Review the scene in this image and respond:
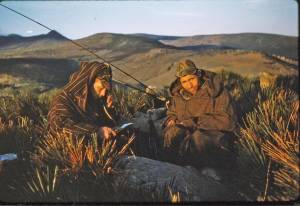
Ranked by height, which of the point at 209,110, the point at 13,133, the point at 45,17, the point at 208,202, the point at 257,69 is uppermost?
the point at 45,17

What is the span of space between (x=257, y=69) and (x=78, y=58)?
1686 mm

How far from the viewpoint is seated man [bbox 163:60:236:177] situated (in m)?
4.97

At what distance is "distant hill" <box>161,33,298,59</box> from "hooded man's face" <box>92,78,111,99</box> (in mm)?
672

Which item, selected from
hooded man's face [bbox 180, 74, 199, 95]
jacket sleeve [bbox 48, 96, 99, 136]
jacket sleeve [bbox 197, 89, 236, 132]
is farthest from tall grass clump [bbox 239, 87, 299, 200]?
jacket sleeve [bbox 48, 96, 99, 136]

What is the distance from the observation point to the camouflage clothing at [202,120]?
4.98 m

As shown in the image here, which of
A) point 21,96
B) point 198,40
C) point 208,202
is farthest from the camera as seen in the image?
point 21,96

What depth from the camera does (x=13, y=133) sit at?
549 centimetres

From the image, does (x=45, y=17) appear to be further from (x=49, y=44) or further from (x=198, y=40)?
(x=198, y=40)

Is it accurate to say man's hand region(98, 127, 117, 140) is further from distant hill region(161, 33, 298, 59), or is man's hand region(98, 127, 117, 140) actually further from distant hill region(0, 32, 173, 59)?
distant hill region(161, 33, 298, 59)

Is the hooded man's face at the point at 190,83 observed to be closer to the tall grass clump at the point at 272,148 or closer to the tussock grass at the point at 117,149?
the tussock grass at the point at 117,149

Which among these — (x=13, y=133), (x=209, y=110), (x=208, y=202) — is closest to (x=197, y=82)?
(x=209, y=110)

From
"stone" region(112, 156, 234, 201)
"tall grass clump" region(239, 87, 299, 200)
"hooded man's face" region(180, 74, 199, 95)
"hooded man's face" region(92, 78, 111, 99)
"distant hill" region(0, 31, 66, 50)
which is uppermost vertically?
"distant hill" region(0, 31, 66, 50)

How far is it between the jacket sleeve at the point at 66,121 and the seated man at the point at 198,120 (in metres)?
0.77

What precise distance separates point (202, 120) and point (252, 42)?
2.73 ft
